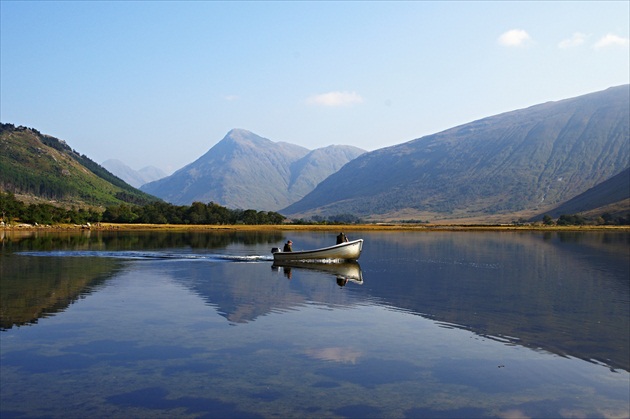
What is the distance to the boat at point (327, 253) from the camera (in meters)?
64.1

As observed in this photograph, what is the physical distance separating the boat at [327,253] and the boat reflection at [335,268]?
1.95 feet

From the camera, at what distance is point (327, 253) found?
65.4 meters

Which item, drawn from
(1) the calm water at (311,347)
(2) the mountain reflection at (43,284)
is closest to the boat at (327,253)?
(1) the calm water at (311,347)

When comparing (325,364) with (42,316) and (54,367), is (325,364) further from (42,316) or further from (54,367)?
(42,316)

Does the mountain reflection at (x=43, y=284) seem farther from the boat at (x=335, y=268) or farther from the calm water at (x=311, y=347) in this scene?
the boat at (x=335, y=268)

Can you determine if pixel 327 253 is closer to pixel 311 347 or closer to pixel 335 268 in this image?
pixel 335 268

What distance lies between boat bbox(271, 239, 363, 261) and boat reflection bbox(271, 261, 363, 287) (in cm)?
59

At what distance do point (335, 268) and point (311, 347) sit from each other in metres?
35.6

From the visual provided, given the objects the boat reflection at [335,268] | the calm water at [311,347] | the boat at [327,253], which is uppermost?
the boat at [327,253]

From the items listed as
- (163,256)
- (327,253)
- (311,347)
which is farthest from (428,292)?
(163,256)

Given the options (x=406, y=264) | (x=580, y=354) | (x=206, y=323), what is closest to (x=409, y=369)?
(x=580, y=354)

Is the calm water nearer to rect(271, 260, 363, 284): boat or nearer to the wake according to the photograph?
rect(271, 260, 363, 284): boat

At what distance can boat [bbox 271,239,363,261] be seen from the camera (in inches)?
2522

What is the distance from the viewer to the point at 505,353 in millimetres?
24250
